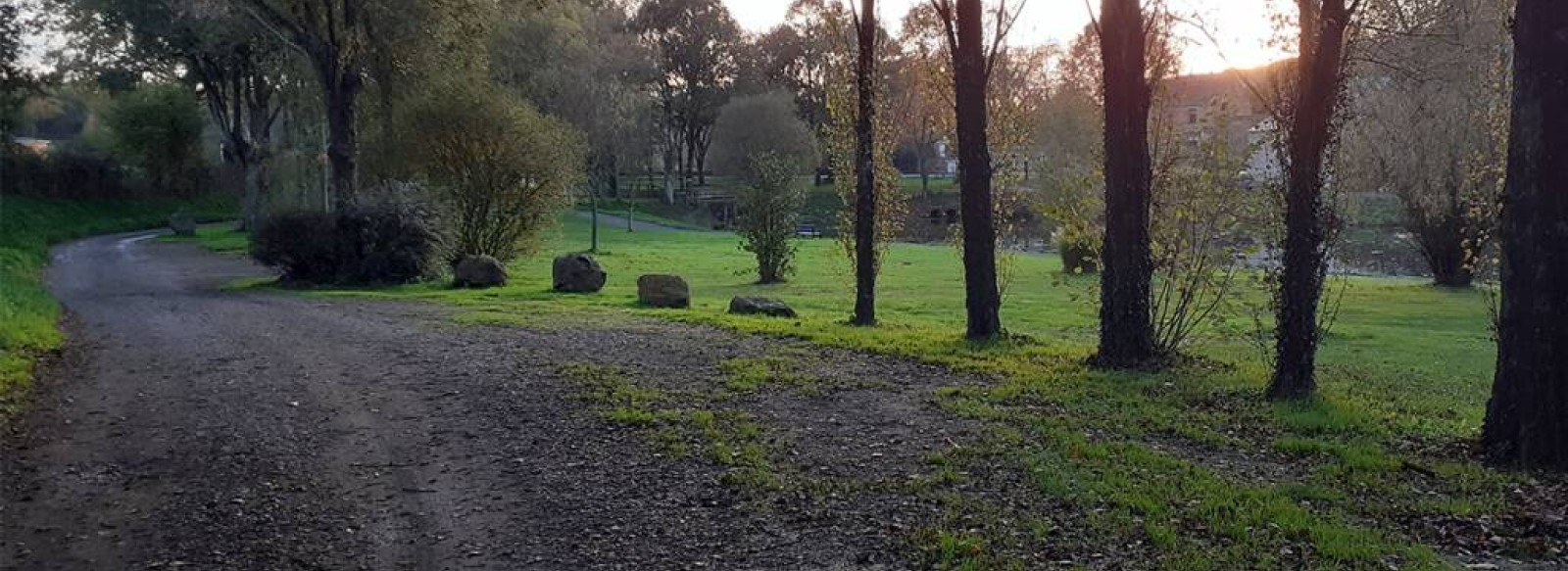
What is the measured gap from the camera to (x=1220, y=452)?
7246 mm

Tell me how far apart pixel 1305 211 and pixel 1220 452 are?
2.73 meters

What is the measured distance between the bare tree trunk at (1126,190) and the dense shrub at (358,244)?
15.9 m

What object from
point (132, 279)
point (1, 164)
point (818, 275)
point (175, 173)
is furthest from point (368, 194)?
point (175, 173)

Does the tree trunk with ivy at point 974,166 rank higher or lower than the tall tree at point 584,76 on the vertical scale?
lower

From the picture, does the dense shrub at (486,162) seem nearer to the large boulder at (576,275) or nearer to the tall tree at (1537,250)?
the large boulder at (576,275)

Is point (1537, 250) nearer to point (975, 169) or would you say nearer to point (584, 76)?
point (975, 169)

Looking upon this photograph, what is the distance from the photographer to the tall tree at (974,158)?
12664 mm

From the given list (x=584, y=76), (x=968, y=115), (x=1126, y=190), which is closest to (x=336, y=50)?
(x=968, y=115)

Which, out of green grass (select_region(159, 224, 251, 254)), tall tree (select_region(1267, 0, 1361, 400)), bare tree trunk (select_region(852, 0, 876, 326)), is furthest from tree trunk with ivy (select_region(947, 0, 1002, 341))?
green grass (select_region(159, 224, 251, 254))

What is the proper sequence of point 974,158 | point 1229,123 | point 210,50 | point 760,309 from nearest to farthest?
point 1229,123 < point 974,158 < point 760,309 < point 210,50

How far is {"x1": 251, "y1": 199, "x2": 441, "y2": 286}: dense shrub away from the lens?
2242cm

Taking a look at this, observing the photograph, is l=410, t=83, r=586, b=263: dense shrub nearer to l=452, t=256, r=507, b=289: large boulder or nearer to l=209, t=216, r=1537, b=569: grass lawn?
l=452, t=256, r=507, b=289: large boulder

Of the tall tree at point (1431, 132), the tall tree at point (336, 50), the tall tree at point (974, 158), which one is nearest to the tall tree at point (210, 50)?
the tall tree at point (336, 50)

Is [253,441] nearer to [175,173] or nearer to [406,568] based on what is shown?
[406,568]
